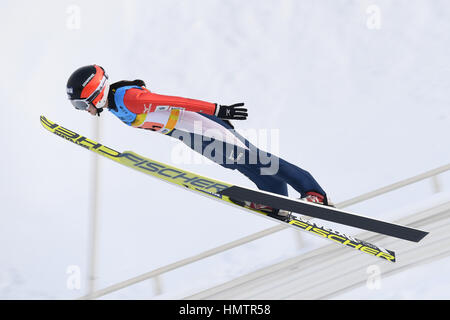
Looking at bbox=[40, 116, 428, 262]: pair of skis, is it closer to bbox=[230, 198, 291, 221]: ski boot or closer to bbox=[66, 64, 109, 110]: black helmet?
bbox=[230, 198, 291, 221]: ski boot

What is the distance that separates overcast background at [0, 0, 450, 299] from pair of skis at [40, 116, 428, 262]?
7.56ft

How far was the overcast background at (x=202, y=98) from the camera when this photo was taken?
25.5 feet

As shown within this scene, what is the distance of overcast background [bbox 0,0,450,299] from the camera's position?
779cm

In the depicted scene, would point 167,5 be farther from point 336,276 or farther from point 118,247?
point 336,276

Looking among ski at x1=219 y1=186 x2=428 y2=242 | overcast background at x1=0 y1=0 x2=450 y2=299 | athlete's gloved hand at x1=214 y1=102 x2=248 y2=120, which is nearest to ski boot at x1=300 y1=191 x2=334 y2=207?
ski at x1=219 y1=186 x2=428 y2=242

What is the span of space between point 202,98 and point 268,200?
535cm

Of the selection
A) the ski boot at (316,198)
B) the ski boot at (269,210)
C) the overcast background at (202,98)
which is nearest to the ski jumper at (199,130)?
the ski boot at (316,198)

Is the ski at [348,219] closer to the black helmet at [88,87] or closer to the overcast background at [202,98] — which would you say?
the black helmet at [88,87]

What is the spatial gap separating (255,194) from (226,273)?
1491 millimetres

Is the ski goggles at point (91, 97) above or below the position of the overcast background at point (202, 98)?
below

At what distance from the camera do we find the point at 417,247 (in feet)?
16.3

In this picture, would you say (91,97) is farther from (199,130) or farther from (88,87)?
(199,130)

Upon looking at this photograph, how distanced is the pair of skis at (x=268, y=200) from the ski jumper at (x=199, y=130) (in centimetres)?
23

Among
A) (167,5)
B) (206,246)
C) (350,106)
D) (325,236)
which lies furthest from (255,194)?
(167,5)
